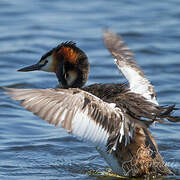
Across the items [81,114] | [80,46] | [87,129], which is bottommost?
[80,46]

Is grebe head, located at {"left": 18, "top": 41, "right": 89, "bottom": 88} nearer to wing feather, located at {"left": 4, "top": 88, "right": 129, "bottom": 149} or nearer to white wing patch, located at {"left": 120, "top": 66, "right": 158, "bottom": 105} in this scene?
white wing patch, located at {"left": 120, "top": 66, "right": 158, "bottom": 105}

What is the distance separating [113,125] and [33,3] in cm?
1095

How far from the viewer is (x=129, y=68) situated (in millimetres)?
8312

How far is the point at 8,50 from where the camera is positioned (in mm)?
13664

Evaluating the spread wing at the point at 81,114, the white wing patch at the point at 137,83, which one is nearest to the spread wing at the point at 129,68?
the white wing patch at the point at 137,83

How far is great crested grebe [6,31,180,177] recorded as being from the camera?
6.28 meters

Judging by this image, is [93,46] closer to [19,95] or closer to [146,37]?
[146,37]

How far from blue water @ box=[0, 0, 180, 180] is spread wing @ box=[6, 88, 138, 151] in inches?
48.0

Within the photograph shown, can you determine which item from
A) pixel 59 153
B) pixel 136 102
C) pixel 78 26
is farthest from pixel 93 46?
pixel 136 102

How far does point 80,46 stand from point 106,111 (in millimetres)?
7380

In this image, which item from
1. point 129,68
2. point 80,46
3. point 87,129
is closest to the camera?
point 87,129

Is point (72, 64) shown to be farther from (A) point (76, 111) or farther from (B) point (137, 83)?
(A) point (76, 111)

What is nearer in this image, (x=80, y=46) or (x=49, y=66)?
(x=49, y=66)

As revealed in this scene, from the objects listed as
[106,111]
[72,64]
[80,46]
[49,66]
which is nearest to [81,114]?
[106,111]
